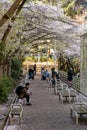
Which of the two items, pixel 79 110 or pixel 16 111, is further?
pixel 79 110

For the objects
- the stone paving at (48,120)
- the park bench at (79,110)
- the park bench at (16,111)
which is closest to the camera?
the stone paving at (48,120)

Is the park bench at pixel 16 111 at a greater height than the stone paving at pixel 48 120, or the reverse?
the park bench at pixel 16 111

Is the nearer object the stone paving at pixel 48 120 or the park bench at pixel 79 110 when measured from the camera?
the stone paving at pixel 48 120

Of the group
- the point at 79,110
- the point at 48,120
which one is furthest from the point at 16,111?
the point at 79,110

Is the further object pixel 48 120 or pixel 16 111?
pixel 48 120

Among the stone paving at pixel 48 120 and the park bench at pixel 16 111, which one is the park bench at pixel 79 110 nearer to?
the stone paving at pixel 48 120

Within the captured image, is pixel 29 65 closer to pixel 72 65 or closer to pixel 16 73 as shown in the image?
pixel 72 65

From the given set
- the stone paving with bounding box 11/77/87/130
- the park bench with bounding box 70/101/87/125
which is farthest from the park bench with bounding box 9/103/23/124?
the park bench with bounding box 70/101/87/125

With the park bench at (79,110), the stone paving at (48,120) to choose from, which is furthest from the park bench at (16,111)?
the park bench at (79,110)

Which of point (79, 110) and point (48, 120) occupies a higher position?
point (79, 110)

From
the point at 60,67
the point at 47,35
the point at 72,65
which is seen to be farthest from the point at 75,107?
the point at 60,67

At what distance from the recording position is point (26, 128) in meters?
14.8

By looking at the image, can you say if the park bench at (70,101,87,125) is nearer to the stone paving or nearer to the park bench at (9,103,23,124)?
the stone paving

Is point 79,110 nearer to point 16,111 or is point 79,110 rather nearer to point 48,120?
point 48,120
